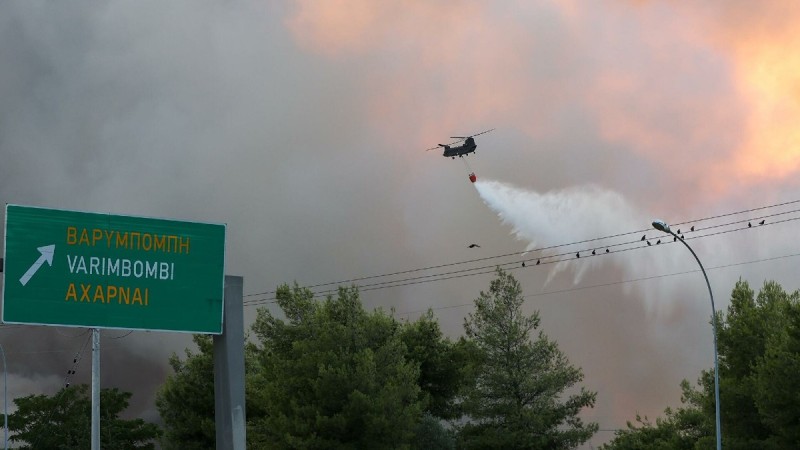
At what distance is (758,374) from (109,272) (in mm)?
50472

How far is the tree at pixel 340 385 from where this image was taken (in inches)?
3157

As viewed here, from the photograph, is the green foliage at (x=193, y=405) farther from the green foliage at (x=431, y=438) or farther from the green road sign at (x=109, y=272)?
the green road sign at (x=109, y=272)

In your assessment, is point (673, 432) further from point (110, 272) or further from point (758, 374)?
point (110, 272)

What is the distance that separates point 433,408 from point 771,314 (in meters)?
32.1

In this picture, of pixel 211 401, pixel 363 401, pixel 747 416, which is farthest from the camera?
pixel 211 401

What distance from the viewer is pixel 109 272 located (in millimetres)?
33594

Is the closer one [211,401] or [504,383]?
[504,383]

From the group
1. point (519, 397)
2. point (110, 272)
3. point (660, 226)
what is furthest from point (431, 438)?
point (110, 272)

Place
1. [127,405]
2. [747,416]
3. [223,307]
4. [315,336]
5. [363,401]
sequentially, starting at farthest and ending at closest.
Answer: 1. [127,405]
2. [315,336]
3. [363,401]
4. [747,416]
5. [223,307]

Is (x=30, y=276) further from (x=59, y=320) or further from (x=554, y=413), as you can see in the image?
(x=554, y=413)

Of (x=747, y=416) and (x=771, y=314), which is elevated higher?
(x=771, y=314)

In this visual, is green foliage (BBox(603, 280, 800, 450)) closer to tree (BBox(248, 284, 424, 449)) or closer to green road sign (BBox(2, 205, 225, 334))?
tree (BBox(248, 284, 424, 449))

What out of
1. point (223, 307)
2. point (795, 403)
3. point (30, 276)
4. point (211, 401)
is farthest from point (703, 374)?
point (30, 276)

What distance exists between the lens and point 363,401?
80188 millimetres
